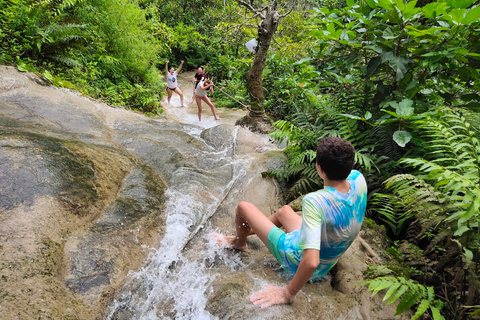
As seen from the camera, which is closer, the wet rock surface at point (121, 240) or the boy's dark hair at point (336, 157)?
the boy's dark hair at point (336, 157)

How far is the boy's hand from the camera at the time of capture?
6.73 ft

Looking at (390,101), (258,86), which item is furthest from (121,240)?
(258,86)

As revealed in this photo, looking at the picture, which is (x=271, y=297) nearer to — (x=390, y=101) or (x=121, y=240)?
(x=121, y=240)

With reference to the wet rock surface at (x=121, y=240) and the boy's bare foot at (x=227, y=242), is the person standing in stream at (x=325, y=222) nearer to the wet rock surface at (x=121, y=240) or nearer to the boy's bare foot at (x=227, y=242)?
the wet rock surface at (x=121, y=240)

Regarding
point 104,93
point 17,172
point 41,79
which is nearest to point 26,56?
point 41,79

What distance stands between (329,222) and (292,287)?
1.81 feet

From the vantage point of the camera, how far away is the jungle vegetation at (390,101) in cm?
206

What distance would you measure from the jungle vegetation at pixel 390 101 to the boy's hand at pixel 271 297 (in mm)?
658

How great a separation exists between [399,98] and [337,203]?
213cm

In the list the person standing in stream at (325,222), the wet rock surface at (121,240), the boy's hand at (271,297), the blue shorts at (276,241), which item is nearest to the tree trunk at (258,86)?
the wet rock surface at (121,240)

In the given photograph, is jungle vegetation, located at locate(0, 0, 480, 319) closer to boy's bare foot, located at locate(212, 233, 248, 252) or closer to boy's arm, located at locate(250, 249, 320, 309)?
boy's arm, located at locate(250, 249, 320, 309)

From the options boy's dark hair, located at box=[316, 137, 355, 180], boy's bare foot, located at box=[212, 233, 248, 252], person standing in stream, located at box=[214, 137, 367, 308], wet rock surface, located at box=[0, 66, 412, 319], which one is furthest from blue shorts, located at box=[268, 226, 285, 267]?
boy's dark hair, located at box=[316, 137, 355, 180]

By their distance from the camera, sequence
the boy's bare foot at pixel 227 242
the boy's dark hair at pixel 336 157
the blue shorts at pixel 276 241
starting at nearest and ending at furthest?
the boy's dark hair at pixel 336 157, the blue shorts at pixel 276 241, the boy's bare foot at pixel 227 242

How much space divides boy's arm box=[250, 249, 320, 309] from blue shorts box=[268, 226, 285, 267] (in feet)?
0.89
